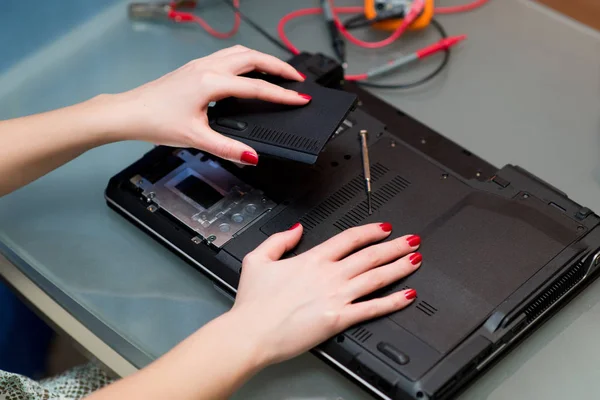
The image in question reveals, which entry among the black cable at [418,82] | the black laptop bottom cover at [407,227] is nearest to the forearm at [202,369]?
the black laptop bottom cover at [407,227]

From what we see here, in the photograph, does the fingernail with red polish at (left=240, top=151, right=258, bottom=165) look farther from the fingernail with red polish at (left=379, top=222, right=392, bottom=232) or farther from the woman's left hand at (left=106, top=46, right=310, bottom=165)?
the fingernail with red polish at (left=379, top=222, right=392, bottom=232)

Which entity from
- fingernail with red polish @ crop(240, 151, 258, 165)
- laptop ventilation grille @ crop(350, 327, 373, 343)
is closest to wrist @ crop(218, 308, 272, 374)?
laptop ventilation grille @ crop(350, 327, 373, 343)

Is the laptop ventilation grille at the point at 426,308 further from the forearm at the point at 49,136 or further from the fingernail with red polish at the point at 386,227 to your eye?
the forearm at the point at 49,136

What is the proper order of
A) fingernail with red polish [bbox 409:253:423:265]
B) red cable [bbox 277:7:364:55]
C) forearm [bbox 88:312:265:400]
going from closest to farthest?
forearm [bbox 88:312:265:400], fingernail with red polish [bbox 409:253:423:265], red cable [bbox 277:7:364:55]

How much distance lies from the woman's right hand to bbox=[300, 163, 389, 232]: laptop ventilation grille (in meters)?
0.05

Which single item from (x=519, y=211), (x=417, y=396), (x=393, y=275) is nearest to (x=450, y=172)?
(x=519, y=211)

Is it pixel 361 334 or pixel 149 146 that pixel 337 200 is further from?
pixel 149 146

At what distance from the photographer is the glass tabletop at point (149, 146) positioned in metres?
0.97

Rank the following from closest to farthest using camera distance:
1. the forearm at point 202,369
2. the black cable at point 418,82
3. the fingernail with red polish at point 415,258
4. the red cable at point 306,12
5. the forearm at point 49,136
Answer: the forearm at point 202,369, the fingernail with red polish at point 415,258, the forearm at point 49,136, the black cable at point 418,82, the red cable at point 306,12

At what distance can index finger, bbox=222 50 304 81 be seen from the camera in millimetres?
1036

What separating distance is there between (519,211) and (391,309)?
0.80 feet

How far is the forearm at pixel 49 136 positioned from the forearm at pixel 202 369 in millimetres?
338

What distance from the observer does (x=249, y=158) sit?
965 mm

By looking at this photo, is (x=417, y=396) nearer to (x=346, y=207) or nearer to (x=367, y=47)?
(x=346, y=207)
